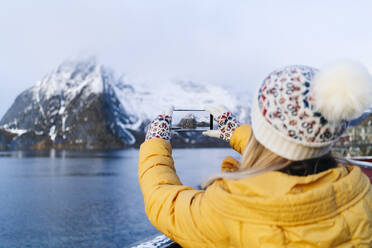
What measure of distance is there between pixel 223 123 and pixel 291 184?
0.58 metres

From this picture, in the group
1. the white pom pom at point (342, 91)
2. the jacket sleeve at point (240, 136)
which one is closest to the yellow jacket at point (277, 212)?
the white pom pom at point (342, 91)

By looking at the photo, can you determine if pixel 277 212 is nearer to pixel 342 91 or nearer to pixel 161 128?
pixel 342 91

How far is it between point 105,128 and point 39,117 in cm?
2830

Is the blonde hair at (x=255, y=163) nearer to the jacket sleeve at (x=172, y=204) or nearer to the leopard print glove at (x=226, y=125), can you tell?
the jacket sleeve at (x=172, y=204)

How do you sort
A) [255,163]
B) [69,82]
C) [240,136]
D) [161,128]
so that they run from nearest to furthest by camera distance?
[255,163]
[161,128]
[240,136]
[69,82]

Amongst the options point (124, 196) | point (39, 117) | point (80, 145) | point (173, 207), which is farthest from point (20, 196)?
point (39, 117)

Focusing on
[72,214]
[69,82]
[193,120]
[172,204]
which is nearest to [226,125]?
[193,120]

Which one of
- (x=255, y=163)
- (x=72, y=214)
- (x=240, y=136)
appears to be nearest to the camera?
(x=255, y=163)

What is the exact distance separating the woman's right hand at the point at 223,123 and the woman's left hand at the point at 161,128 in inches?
11.7

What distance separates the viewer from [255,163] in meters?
1.00

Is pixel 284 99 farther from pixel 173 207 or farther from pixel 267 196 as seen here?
pixel 173 207

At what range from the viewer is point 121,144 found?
124688mm

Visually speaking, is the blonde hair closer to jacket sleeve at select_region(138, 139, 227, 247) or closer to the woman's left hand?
jacket sleeve at select_region(138, 139, 227, 247)

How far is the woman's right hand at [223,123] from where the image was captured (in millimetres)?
1428
